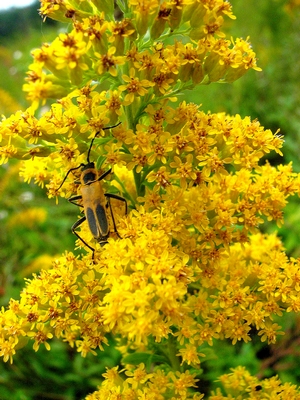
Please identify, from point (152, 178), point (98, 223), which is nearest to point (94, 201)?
point (98, 223)

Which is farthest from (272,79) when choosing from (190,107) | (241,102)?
(190,107)

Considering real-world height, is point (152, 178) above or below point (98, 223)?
above

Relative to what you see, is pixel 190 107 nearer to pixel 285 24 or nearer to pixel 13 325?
pixel 13 325

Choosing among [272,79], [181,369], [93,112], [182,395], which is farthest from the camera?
[272,79]

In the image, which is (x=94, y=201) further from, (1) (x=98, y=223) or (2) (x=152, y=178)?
(2) (x=152, y=178)

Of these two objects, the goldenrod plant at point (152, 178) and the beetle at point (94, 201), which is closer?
the goldenrod plant at point (152, 178)

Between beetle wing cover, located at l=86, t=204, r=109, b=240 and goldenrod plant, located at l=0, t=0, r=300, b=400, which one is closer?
goldenrod plant, located at l=0, t=0, r=300, b=400

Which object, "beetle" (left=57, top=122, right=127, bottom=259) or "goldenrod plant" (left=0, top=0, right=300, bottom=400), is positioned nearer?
"goldenrod plant" (left=0, top=0, right=300, bottom=400)

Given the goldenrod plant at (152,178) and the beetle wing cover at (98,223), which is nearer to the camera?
the goldenrod plant at (152,178)
